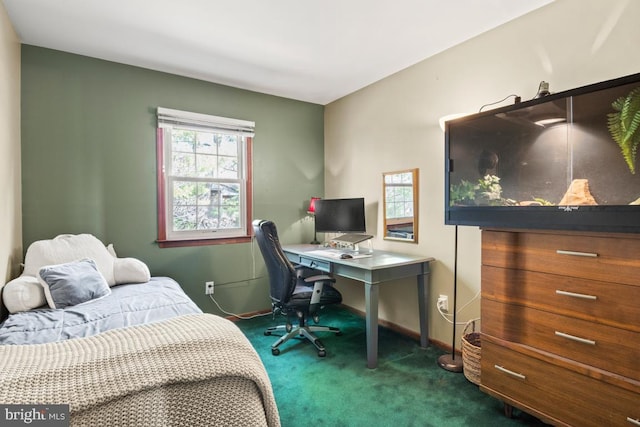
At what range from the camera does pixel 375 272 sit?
2.40 m

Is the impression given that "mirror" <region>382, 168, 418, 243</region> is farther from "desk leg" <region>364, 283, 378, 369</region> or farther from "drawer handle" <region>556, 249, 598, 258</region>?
"drawer handle" <region>556, 249, 598, 258</region>

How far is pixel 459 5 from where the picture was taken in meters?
2.06

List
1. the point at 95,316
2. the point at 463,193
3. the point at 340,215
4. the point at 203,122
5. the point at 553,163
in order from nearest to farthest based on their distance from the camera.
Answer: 1. the point at 553,163
2. the point at 95,316
3. the point at 463,193
4. the point at 203,122
5. the point at 340,215

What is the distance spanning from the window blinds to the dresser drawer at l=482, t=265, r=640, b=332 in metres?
2.67

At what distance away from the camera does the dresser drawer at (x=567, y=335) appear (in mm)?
1383

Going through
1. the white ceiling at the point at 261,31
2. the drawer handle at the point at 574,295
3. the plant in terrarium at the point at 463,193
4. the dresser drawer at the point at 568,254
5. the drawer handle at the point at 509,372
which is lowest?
the drawer handle at the point at 509,372

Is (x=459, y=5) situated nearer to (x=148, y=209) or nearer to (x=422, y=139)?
(x=422, y=139)

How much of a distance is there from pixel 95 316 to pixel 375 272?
Answer: 1.78 metres

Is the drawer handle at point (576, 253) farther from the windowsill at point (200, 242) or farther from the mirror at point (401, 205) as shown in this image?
the windowsill at point (200, 242)

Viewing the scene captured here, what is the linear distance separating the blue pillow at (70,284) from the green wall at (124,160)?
718 millimetres

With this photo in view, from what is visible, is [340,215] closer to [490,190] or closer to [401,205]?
[401,205]

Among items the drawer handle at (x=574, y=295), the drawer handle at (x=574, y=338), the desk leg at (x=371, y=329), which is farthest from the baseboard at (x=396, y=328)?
the drawer handle at (x=574, y=295)

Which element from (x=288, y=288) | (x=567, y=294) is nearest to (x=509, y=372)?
(x=567, y=294)

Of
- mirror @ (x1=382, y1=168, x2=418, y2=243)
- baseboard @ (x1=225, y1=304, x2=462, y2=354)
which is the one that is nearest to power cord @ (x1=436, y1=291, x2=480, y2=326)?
baseboard @ (x1=225, y1=304, x2=462, y2=354)
